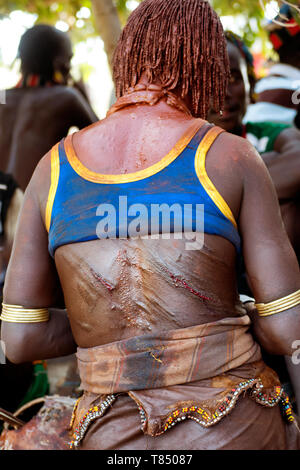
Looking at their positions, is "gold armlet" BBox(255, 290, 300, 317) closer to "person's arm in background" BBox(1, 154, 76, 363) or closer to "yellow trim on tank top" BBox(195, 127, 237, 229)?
"yellow trim on tank top" BBox(195, 127, 237, 229)

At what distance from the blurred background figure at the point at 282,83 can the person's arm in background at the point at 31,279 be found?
2272mm

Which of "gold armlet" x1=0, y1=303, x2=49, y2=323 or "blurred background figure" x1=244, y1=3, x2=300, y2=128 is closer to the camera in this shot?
"gold armlet" x1=0, y1=303, x2=49, y2=323

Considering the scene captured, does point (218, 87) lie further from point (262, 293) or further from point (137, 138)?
point (262, 293)

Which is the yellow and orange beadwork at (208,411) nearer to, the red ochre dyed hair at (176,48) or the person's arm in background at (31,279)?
the person's arm in background at (31,279)

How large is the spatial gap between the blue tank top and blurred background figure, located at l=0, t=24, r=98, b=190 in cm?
208

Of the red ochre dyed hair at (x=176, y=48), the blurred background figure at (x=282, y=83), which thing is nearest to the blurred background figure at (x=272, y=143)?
the blurred background figure at (x=282, y=83)

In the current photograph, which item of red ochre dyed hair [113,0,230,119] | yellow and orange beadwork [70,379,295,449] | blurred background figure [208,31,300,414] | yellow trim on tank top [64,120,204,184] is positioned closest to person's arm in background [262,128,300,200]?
blurred background figure [208,31,300,414]

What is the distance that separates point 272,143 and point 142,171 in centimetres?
158

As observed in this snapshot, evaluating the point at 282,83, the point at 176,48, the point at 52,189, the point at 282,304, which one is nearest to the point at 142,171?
the point at 52,189

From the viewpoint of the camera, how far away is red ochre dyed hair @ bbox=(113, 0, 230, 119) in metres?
1.72

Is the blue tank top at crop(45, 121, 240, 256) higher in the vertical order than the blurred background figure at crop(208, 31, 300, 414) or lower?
higher

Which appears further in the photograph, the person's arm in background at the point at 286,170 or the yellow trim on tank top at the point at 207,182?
the person's arm in background at the point at 286,170

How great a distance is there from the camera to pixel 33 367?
318 cm

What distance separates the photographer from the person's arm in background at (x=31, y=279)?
1.72 meters
